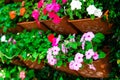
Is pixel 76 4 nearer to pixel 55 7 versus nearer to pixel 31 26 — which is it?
pixel 55 7

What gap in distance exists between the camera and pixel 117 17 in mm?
2832

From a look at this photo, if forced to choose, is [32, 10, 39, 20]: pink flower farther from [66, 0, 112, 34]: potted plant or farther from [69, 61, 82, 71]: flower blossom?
[69, 61, 82, 71]: flower blossom

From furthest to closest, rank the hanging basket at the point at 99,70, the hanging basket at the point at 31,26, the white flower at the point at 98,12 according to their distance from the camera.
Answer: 1. the hanging basket at the point at 31,26
2. the hanging basket at the point at 99,70
3. the white flower at the point at 98,12

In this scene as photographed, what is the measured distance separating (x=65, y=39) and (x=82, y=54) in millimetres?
329

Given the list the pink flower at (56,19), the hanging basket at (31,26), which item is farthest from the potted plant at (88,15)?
the hanging basket at (31,26)

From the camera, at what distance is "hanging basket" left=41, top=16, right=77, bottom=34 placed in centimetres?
320

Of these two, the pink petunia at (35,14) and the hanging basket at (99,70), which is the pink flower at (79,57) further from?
the pink petunia at (35,14)

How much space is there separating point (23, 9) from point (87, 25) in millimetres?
988

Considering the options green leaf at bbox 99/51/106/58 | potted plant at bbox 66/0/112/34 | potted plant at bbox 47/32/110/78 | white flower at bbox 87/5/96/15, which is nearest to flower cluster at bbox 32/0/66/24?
potted plant at bbox 66/0/112/34

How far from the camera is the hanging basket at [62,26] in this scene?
10.5 ft

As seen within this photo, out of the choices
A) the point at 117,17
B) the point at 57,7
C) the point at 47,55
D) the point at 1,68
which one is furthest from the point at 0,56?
the point at 117,17

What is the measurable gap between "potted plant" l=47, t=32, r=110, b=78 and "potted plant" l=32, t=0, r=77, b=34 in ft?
0.38

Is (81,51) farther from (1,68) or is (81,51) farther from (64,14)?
(1,68)

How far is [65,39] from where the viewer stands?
3268 millimetres
